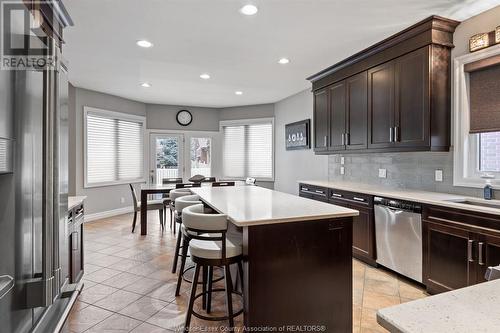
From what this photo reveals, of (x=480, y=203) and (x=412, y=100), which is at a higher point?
(x=412, y=100)

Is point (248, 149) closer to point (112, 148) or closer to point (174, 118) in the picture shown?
point (174, 118)

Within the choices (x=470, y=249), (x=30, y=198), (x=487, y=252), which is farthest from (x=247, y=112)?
(x=30, y=198)

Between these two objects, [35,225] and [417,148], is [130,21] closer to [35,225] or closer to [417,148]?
[35,225]

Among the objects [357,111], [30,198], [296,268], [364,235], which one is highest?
[357,111]

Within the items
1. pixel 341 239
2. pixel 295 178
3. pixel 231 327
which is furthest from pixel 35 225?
pixel 295 178

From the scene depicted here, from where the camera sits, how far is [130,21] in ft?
9.53

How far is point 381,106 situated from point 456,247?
5.72ft

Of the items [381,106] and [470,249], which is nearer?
[470,249]

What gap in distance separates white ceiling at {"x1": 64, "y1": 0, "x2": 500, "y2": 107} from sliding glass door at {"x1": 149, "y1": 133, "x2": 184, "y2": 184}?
2196 mm

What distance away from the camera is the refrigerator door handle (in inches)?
31.3

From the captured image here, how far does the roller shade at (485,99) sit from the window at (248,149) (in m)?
4.52

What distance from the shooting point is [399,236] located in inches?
118

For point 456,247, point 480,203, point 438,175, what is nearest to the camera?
point 456,247

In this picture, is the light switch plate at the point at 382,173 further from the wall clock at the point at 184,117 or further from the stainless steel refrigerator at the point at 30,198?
the wall clock at the point at 184,117
